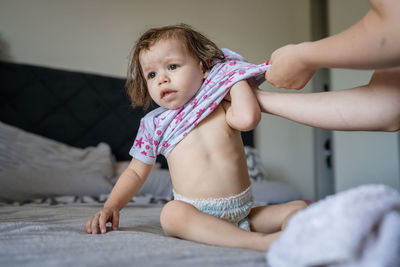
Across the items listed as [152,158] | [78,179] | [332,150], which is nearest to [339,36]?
[152,158]

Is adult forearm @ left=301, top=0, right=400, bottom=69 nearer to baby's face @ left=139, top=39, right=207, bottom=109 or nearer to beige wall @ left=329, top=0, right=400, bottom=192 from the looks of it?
baby's face @ left=139, top=39, right=207, bottom=109

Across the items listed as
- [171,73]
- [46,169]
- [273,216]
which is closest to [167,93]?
[171,73]

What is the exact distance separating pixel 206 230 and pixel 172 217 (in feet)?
0.33

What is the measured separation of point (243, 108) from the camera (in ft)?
2.78

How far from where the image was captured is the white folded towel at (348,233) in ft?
1.31

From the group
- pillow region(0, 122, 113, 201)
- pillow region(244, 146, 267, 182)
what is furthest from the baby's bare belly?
pillow region(244, 146, 267, 182)

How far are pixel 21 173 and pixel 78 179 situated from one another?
270 millimetres

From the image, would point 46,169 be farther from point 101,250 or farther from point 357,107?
point 357,107

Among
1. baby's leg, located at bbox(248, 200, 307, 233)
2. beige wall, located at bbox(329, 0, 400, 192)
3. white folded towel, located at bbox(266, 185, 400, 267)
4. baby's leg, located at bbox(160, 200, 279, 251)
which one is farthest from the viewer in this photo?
beige wall, located at bbox(329, 0, 400, 192)

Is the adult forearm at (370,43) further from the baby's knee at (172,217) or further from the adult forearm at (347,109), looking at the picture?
the baby's knee at (172,217)

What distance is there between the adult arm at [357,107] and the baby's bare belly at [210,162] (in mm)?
196

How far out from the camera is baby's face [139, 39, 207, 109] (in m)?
0.95

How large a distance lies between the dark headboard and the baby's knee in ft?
5.99

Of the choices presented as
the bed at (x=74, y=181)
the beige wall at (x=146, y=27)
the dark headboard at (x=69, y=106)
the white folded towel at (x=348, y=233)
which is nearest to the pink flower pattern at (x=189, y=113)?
the bed at (x=74, y=181)
